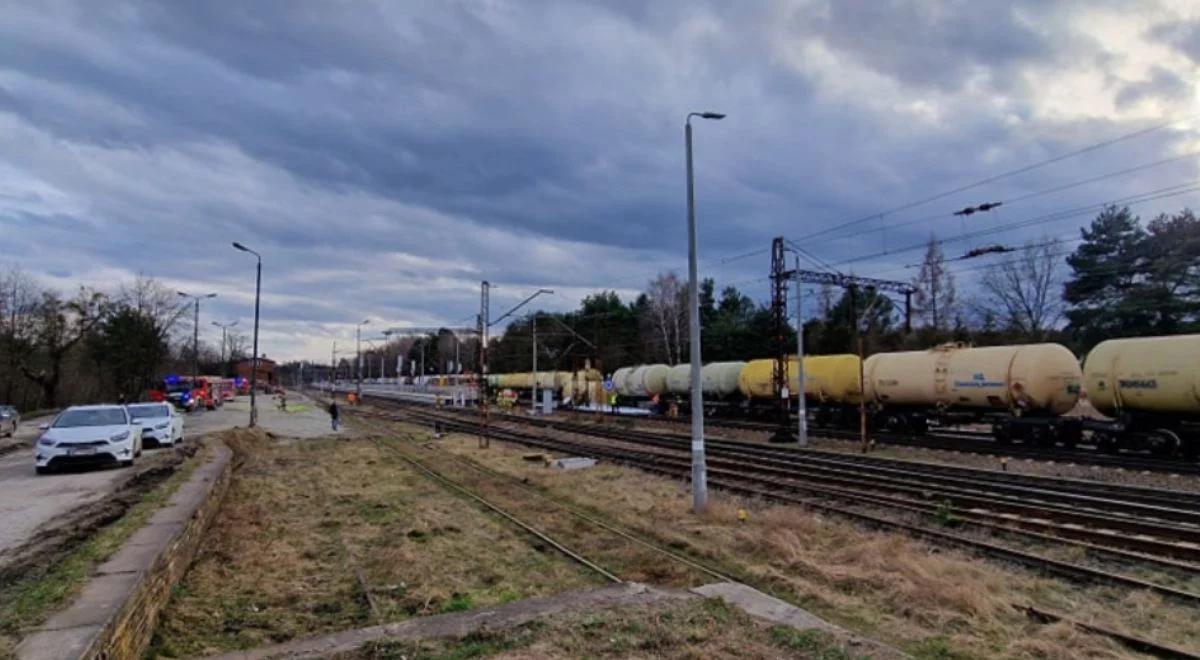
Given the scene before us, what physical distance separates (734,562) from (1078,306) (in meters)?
51.0

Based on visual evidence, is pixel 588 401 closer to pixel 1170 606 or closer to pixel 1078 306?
pixel 1078 306

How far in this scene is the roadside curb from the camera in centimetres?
543

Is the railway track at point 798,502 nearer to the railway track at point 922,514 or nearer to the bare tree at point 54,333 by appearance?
the railway track at point 922,514

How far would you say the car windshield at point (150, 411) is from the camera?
2570 centimetres

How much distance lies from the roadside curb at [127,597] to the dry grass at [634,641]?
1.82 metres

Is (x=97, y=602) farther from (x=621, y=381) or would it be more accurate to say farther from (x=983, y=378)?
(x=621, y=381)

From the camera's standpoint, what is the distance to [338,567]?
9.80m

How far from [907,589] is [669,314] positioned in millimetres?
66920

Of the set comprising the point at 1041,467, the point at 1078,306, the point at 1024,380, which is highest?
the point at 1078,306

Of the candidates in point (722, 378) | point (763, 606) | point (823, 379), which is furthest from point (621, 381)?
point (763, 606)

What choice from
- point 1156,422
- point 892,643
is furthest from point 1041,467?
point 892,643

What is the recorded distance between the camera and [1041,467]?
20828 mm

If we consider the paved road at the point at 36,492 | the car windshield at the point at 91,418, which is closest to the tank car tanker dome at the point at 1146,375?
the paved road at the point at 36,492

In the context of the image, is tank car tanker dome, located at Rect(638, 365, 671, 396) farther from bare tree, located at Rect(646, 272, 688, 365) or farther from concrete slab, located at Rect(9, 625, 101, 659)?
concrete slab, located at Rect(9, 625, 101, 659)
